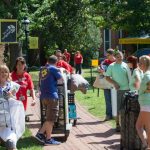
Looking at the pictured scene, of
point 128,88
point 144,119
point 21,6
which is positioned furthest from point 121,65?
point 21,6

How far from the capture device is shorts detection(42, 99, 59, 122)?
9.44m

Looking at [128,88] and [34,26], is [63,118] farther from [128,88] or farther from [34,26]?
[34,26]

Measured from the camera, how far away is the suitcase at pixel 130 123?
8.69m

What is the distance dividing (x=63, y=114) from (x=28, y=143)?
3.03 feet

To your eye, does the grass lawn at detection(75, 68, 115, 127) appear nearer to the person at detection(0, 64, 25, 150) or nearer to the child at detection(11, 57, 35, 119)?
the child at detection(11, 57, 35, 119)

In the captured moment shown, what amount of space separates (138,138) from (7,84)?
2484 millimetres

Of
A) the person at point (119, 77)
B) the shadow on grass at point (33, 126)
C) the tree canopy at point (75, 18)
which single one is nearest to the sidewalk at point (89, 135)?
the shadow on grass at point (33, 126)

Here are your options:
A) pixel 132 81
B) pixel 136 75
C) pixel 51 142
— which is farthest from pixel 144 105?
pixel 51 142

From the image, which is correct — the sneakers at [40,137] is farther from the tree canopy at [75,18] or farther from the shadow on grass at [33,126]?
the tree canopy at [75,18]

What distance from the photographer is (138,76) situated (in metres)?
9.59

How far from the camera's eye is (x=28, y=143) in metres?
9.77

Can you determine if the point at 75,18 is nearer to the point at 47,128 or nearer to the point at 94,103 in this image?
the point at 94,103

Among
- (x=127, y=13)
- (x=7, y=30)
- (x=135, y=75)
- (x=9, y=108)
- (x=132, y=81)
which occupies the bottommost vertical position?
(x=9, y=108)

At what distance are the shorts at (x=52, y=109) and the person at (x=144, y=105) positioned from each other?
1.91m
